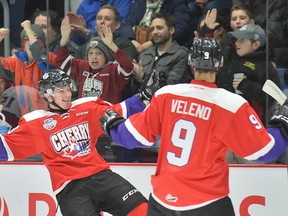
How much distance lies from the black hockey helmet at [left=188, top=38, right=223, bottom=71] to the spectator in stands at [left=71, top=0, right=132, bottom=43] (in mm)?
1952

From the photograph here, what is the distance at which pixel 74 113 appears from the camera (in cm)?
431

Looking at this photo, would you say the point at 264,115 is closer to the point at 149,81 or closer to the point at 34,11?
the point at 149,81

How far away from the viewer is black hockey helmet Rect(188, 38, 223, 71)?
352cm

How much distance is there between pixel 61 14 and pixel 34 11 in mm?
184

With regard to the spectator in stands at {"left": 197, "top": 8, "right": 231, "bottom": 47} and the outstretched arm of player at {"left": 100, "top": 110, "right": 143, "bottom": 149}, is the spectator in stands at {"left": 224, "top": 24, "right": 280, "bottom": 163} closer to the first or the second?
the spectator in stands at {"left": 197, "top": 8, "right": 231, "bottom": 47}

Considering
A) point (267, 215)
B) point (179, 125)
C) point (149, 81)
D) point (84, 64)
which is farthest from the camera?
point (84, 64)

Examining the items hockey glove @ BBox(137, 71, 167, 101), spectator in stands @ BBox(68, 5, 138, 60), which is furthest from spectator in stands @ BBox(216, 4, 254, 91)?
hockey glove @ BBox(137, 71, 167, 101)

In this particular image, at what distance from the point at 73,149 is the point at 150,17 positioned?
1.54 meters

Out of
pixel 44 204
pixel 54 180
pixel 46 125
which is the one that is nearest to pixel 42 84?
pixel 46 125

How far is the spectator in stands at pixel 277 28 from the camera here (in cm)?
490

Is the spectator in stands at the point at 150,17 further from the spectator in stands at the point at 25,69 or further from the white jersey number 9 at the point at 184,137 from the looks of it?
the white jersey number 9 at the point at 184,137

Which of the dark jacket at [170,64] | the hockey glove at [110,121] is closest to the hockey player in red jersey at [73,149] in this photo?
the hockey glove at [110,121]

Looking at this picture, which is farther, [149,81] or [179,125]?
[149,81]

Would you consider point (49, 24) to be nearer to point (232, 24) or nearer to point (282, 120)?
point (232, 24)
